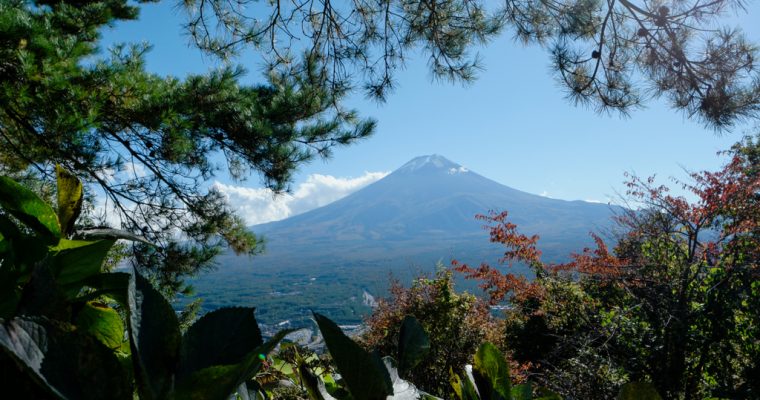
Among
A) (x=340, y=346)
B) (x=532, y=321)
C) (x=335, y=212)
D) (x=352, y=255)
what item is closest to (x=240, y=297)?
(x=352, y=255)

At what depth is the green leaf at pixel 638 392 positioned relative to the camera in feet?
1.16

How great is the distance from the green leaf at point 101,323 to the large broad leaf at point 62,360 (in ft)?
0.76

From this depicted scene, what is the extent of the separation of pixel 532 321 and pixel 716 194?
4.50 metres

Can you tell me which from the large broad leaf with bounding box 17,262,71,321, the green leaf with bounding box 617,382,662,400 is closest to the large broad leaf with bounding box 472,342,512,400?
the green leaf with bounding box 617,382,662,400

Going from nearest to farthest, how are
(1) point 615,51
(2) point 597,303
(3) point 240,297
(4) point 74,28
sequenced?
(4) point 74,28
(1) point 615,51
(2) point 597,303
(3) point 240,297

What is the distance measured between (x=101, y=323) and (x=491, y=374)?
0.40m

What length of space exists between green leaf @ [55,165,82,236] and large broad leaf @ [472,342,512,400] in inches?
18.1

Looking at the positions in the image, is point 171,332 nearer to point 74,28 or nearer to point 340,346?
point 340,346

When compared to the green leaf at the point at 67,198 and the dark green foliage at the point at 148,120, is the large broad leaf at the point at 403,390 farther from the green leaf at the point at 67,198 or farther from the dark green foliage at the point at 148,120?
the dark green foliage at the point at 148,120

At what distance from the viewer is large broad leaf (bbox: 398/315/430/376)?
432mm

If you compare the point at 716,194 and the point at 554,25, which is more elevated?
→ the point at 554,25

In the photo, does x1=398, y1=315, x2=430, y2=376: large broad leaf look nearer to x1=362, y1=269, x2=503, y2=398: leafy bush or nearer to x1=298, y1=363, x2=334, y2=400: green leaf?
x1=298, y1=363, x2=334, y2=400: green leaf

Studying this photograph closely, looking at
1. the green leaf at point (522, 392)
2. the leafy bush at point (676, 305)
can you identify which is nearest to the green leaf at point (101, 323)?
the green leaf at point (522, 392)

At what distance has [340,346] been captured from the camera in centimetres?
31
